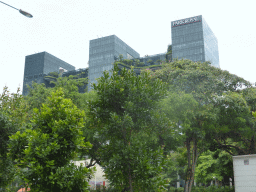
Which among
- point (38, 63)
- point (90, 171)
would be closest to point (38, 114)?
point (90, 171)

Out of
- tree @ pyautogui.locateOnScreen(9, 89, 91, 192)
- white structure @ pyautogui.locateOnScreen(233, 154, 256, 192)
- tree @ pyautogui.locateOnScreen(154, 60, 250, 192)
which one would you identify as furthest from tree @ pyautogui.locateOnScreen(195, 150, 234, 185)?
tree @ pyautogui.locateOnScreen(9, 89, 91, 192)

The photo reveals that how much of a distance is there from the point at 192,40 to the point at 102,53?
3498 centimetres

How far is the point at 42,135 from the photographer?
8273mm

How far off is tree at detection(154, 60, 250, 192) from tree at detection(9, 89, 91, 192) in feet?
37.0

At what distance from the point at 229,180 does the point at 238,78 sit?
25.3 m

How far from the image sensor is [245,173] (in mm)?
18000

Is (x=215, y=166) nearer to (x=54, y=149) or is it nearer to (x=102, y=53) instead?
(x=54, y=149)

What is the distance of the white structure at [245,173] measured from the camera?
17.7m

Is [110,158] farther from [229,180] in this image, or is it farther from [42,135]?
[229,180]

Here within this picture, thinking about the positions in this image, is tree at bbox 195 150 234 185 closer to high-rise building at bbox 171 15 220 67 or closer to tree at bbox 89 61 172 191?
tree at bbox 89 61 172 191

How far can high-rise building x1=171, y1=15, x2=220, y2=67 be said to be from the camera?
90.2 m

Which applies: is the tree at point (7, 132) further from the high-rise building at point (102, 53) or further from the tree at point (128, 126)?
the high-rise building at point (102, 53)

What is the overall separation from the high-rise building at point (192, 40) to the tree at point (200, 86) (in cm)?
6941

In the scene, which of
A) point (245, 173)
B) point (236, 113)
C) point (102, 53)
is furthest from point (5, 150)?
point (102, 53)
